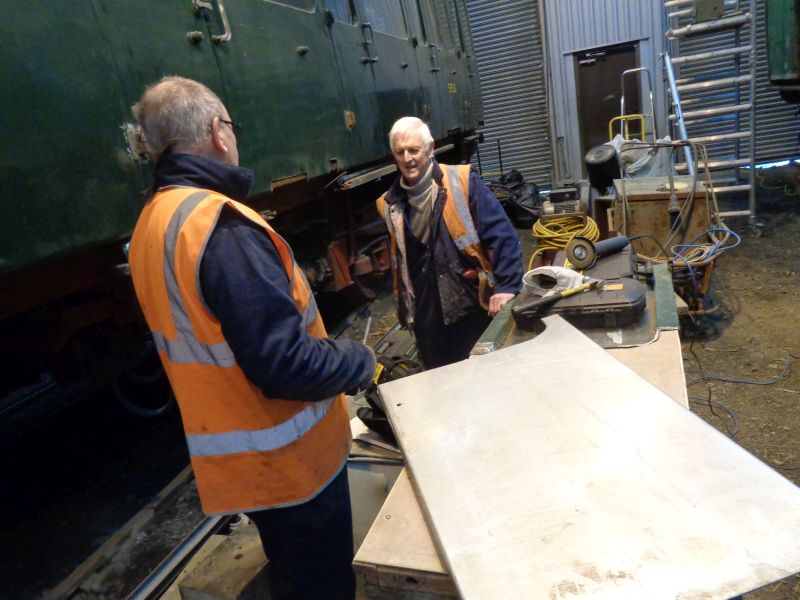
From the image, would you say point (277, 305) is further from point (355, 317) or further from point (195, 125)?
point (355, 317)

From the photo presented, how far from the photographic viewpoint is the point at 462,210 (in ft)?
9.39

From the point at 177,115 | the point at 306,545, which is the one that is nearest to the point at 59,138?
the point at 177,115

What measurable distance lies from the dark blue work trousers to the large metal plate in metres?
0.38

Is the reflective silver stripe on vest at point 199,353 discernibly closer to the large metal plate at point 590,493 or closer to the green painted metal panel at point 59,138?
the large metal plate at point 590,493

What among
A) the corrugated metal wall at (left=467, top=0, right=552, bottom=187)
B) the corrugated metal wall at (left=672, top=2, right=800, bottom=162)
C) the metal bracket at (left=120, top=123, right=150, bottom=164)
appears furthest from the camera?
the corrugated metal wall at (left=467, top=0, right=552, bottom=187)

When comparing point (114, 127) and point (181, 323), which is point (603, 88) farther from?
point (181, 323)

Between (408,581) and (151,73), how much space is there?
226cm

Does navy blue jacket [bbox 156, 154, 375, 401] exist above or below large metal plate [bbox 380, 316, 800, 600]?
above

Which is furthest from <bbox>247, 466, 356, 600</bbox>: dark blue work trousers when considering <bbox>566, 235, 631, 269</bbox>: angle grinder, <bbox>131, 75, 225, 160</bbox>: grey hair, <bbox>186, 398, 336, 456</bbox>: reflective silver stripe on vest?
<bbox>566, 235, 631, 269</bbox>: angle grinder

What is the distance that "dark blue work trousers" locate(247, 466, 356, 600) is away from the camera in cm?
168

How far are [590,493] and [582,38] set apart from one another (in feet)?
33.5

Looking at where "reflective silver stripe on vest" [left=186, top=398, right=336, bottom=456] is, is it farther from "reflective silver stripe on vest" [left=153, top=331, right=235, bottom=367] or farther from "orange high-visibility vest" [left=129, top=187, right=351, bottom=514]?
"reflective silver stripe on vest" [left=153, top=331, right=235, bottom=367]

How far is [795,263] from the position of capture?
556 centimetres

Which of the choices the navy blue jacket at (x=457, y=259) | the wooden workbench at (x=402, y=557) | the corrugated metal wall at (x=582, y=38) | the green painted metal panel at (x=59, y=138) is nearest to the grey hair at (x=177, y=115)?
the green painted metal panel at (x=59, y=138)
